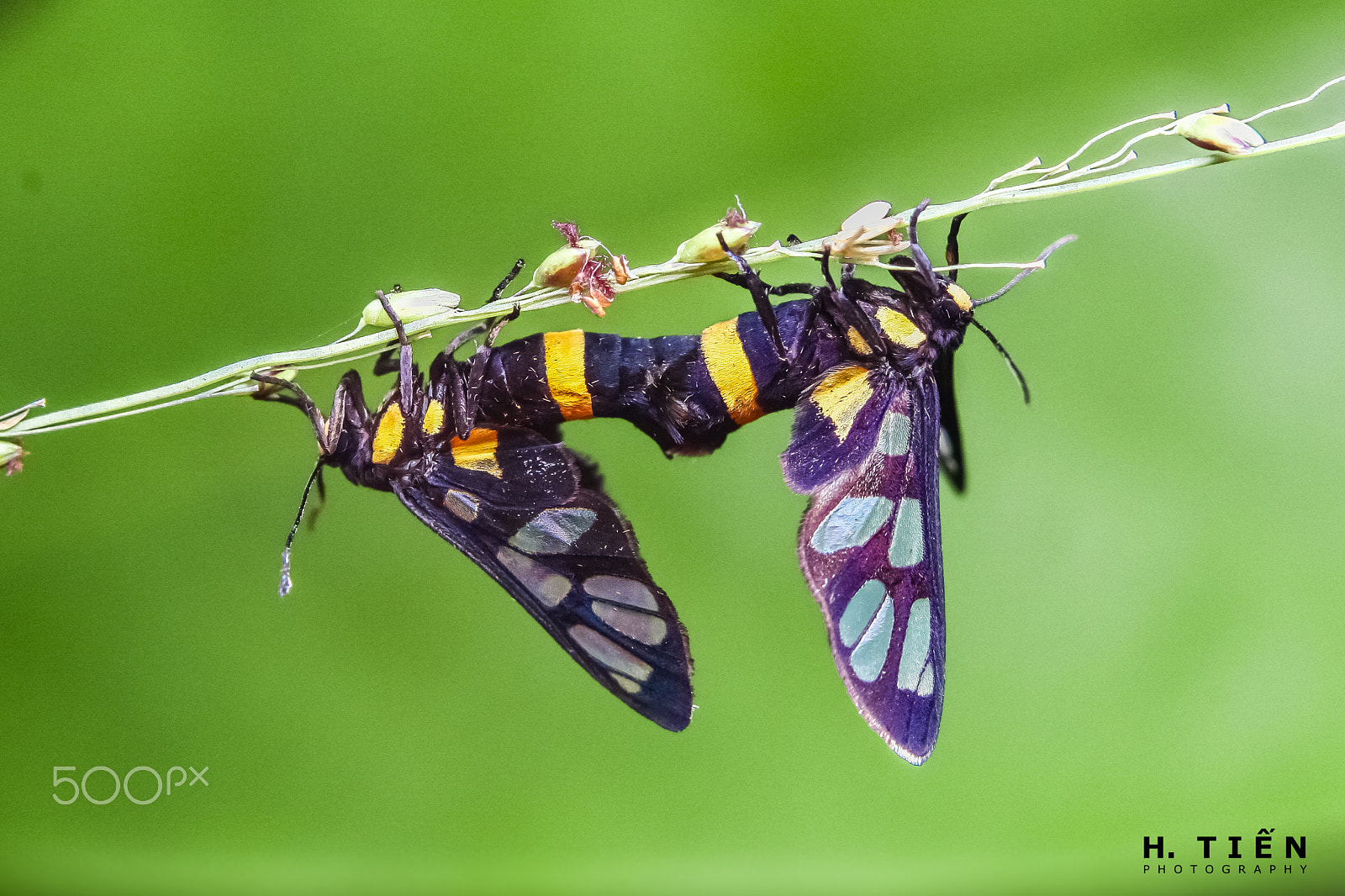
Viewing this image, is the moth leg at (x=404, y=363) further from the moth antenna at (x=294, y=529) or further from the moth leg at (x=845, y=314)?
the moth leg at (x=845, y=314)

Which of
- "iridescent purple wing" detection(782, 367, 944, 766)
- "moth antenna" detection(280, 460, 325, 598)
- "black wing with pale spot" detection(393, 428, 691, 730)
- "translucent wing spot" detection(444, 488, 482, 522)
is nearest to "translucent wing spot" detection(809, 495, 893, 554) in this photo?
"iridescent purple wing" detection(782, 367, 944, 766)

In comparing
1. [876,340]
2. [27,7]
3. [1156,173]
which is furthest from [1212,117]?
[27,7]

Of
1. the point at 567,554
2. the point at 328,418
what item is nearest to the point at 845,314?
the point at 567,554

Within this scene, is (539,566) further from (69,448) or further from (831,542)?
(69,448)

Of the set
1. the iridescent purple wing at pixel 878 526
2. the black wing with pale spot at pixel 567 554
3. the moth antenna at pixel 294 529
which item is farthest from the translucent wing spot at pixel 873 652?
the moth antenna at pixel 294 529

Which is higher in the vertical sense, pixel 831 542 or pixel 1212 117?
pixel 1212 117

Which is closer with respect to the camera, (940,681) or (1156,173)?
(1156,173)

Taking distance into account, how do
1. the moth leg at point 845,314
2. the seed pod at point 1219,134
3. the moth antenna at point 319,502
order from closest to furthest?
the seed pod at point 1219,134 < the moth leg at point 845,314 < the moth antenna at point 319,502
